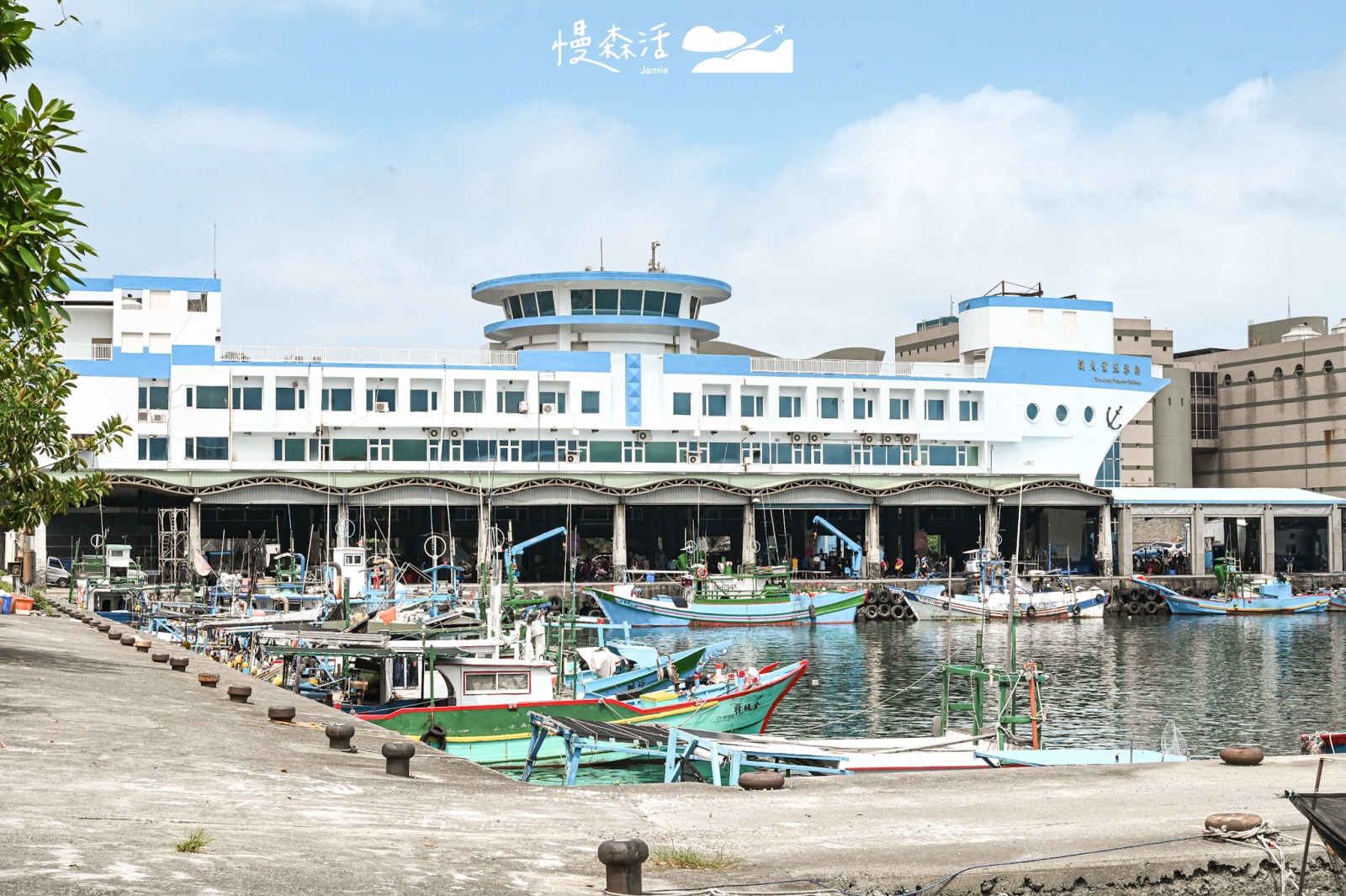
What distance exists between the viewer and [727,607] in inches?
2717

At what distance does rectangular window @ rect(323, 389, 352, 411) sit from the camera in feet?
257

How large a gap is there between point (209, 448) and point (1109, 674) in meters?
48.6

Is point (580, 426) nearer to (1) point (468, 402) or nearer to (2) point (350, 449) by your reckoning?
(1) point (468, 402)

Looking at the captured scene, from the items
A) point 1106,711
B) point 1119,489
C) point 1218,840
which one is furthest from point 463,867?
point 1119,489

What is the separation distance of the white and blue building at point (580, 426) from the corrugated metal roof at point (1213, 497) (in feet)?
8.62

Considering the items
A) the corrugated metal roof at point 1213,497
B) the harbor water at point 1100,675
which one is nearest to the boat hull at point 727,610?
the harbor water at point 1100,675

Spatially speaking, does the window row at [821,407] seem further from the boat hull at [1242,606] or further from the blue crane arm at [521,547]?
the boat hull at [1242,606]

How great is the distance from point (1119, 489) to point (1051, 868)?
81247mm

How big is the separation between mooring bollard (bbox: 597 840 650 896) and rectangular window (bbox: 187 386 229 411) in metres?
70.7

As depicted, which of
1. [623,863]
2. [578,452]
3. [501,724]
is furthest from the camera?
[578,452]

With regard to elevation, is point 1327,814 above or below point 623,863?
above

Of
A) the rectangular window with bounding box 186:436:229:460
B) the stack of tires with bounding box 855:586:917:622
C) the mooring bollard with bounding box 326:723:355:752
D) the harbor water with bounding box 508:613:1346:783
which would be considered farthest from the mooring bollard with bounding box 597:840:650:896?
the rectangular window with bounding box 186:436:229:460

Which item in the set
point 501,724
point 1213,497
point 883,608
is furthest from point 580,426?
point 501,724

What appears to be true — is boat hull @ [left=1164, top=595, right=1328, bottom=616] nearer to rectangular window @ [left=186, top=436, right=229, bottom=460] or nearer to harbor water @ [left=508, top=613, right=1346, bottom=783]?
harbor water @ [left=508, top=613, right=1346, bottom=783]
